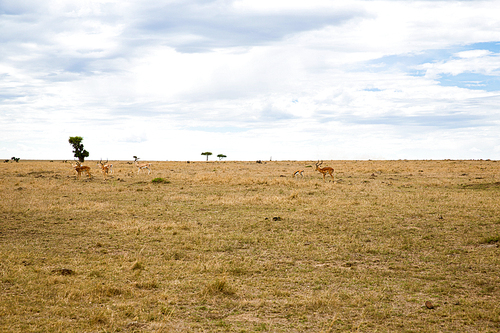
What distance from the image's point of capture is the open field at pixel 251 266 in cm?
671

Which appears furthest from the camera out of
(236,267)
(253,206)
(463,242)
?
(253,206)

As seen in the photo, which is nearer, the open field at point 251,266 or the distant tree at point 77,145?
the open field at point 251,266

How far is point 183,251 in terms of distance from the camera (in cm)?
1090

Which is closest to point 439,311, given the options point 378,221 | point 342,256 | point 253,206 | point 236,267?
point 342,256

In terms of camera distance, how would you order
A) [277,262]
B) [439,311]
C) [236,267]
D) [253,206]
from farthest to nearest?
[253,206] → [277,262] → [236,267] → [439,311]

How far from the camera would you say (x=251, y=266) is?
959 centimetres

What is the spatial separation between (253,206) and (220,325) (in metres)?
12.2

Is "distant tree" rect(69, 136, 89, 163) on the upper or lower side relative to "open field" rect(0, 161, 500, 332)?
upper

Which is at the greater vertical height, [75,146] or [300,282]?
[75,146]

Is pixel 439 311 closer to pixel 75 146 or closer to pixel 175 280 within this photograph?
pixel 175 280

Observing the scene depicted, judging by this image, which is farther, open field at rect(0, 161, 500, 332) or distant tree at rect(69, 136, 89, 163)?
distant tree at rect(69, 136, 89, 163)

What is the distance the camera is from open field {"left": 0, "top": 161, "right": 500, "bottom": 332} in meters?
6.71

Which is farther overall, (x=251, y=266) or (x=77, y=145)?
(x=77, y=145)

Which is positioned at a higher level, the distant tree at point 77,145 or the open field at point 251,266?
the distant tree at point 77,145
